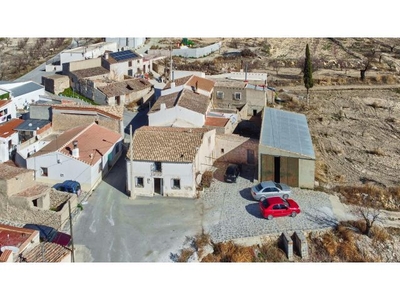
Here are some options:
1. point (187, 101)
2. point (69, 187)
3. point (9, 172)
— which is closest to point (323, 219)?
point (69, 187)

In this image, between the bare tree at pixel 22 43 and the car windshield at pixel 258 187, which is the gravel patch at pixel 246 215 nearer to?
the car windshield at pixel 258 187

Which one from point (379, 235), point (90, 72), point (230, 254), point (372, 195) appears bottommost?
point (230, 254)

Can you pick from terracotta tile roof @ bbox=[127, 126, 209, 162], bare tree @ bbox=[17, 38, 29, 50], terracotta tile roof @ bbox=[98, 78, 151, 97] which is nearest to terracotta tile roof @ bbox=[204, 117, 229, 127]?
terracotta tile roof @ bbox=[127, 126, 209, 162]

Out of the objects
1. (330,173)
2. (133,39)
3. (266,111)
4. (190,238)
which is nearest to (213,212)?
(190,238)

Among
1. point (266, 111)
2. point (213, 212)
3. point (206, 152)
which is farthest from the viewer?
point (266, 111)

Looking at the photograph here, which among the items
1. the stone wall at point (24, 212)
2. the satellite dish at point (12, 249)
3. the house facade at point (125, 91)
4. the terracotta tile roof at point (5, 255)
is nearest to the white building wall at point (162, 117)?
the house facade at point (125, 91)

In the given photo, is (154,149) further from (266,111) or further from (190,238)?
(266,111)

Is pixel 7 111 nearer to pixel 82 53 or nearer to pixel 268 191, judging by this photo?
pixel 82 53
